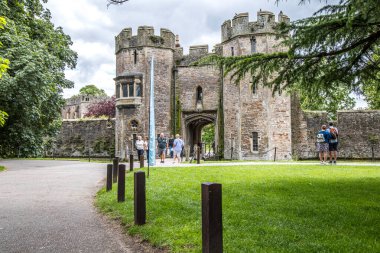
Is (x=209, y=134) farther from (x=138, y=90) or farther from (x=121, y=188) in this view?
(x=121, y=188)

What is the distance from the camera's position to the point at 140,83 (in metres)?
27.4

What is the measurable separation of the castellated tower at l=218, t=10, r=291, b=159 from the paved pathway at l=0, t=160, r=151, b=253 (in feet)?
52.4

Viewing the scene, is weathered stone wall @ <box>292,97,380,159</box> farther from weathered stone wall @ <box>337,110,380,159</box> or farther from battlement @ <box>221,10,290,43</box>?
battlement @ <box>221,10,290,43</box>

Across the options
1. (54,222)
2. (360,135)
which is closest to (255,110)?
(360,135)

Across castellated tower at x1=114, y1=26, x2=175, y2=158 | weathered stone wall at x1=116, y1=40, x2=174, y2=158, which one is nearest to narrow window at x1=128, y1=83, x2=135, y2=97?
castellated tower at x1=114, y1=26, x2=175, y2=158

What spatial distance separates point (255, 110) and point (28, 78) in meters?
14.9

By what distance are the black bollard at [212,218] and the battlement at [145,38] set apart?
977 inches

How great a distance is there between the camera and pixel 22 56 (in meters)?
15.8

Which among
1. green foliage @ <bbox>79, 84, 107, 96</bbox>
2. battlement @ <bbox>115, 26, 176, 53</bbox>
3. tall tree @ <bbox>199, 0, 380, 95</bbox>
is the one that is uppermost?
green foliage @ <bbox>79, 84, 107, 96</bbox>

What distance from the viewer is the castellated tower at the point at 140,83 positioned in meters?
27.3

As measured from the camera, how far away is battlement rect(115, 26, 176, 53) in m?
27.3

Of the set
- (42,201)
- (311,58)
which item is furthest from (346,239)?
(42,201)

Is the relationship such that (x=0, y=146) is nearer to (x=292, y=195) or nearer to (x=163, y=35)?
(x=163, y=35)

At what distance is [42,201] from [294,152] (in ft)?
69.5
